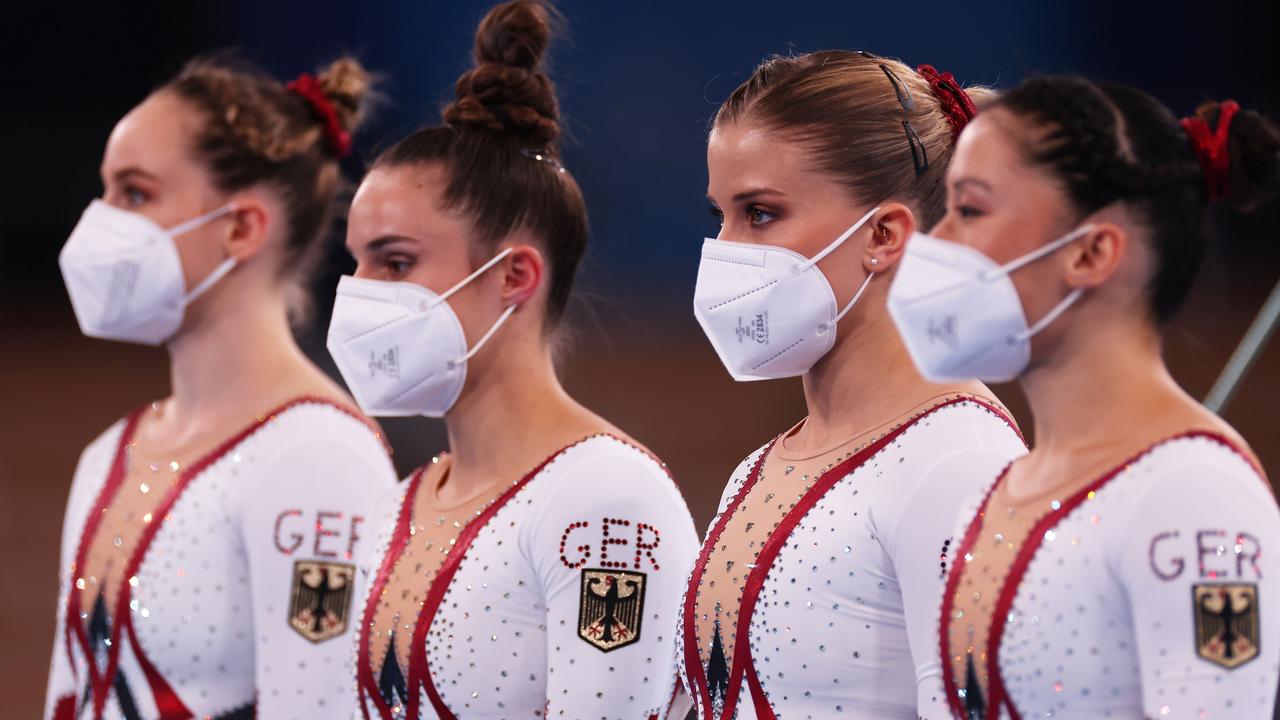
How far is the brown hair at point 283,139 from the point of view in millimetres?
2641

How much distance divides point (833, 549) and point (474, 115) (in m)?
0.91

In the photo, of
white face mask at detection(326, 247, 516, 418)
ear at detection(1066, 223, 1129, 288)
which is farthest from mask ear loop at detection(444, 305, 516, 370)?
ear at detection(1066, 223, 1129, 288)

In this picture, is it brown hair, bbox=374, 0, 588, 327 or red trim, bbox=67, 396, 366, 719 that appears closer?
brown hair, bbox=374, 0, 588, 327

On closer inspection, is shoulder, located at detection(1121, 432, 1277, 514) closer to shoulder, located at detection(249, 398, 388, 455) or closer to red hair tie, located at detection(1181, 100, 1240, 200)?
red hair tie, located at detection(1181, 100, 1240, 200)

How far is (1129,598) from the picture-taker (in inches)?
56.7

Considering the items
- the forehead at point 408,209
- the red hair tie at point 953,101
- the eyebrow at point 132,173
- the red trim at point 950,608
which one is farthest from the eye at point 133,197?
the red trim at point 950,608

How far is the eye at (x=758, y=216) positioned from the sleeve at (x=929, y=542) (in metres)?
0.38

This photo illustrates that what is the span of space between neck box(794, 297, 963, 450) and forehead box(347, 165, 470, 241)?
0.60m

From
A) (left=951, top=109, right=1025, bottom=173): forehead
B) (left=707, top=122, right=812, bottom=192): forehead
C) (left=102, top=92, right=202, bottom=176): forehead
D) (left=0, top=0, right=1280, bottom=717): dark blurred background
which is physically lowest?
(left=951, top=109, right=1025, bottom=173): forehead

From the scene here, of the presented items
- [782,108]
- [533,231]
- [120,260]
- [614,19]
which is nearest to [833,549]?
[782,108]

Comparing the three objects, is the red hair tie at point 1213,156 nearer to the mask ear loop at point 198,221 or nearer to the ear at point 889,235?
the ear at point 889,235

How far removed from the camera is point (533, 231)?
2299mm

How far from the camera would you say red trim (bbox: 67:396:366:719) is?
7.96 ft

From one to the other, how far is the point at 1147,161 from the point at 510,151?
1.06 metres
